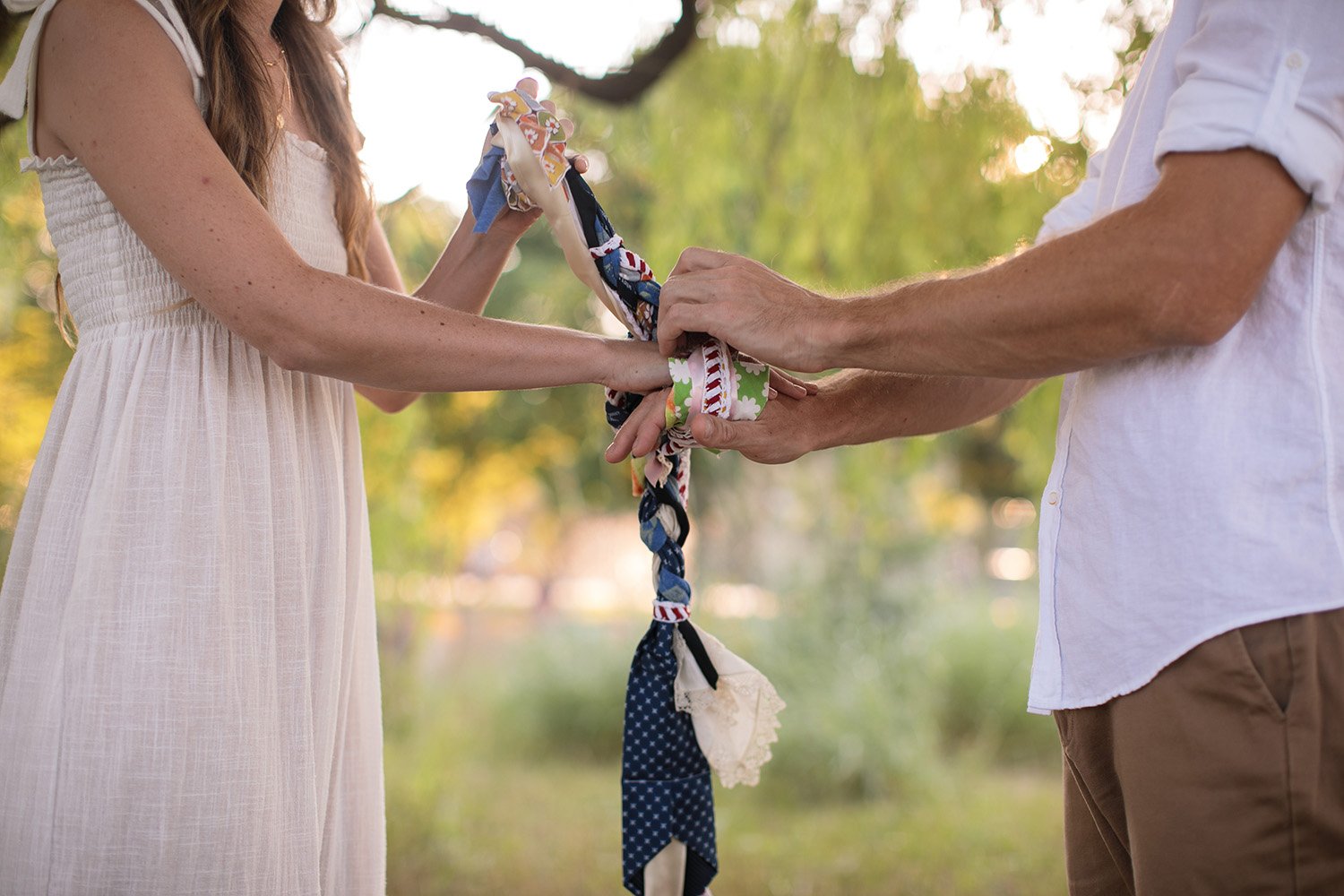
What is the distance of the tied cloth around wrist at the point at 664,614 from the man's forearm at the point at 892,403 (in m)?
0.18

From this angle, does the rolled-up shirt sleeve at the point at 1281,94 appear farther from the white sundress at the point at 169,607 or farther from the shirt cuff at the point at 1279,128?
the white sundress at the point at 169,607

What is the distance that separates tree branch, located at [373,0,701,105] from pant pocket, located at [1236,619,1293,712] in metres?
3.02

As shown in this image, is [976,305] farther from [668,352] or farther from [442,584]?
[442,584]

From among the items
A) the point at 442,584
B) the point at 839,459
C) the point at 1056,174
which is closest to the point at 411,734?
the point at 442,584

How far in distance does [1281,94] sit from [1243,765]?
0.80m

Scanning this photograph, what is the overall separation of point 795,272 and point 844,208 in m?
0.36

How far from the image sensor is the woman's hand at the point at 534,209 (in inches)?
75.4

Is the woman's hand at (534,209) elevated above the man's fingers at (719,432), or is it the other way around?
the woman's hand at (534,209)

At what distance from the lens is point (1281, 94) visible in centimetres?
128

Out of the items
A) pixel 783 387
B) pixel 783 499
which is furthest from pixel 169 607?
pixel 783 499

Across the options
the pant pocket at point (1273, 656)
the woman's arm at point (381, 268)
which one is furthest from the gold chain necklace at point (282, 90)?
the pant pocket at point (1273, 656)

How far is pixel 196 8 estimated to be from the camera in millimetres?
1603

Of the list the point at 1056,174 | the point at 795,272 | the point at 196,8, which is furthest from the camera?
the point at 795,272

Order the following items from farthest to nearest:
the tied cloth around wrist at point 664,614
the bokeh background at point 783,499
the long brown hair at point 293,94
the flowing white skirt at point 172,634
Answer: the bokeh background at point 783,499 < the tied cloth around wrist at point 664,614 < the long brown hair at point 293,94 < the flowing white skirt at point 172,634
